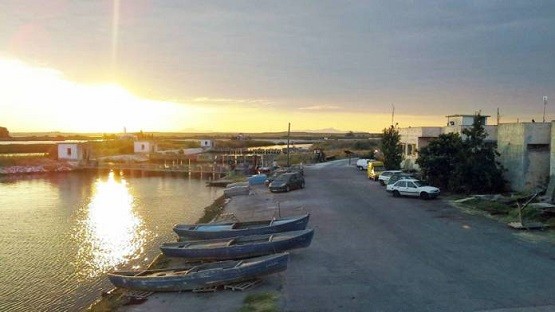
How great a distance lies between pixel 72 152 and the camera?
96.6 meters

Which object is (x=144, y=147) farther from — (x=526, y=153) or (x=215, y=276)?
(x=215, y=276)

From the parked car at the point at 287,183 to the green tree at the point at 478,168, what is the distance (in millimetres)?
13280

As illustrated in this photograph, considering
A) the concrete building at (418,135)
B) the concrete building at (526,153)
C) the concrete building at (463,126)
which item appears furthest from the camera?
the concrete building at (418,135)

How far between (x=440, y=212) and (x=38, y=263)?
23.7 metres

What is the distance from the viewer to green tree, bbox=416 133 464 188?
39000 mm

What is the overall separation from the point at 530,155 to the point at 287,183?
1912 centimetres

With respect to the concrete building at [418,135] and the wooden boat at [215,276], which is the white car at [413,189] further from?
the wooden boat at [215,276]

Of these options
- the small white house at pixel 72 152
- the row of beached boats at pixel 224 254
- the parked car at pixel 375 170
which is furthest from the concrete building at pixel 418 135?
the small white house at pixel 72 152

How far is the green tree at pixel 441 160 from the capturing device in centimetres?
3900

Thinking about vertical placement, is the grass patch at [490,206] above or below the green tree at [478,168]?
below

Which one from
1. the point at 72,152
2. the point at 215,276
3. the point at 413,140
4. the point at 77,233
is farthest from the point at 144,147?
the point at 215,276

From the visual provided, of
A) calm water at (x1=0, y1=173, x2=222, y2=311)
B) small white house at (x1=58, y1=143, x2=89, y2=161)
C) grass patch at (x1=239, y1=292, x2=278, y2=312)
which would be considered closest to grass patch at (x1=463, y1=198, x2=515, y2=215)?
grass patch at (x1=239, y1=292, x2=278, y2=312)

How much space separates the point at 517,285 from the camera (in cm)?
1577

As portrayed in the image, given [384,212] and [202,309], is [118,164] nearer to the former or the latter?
[384,212]
